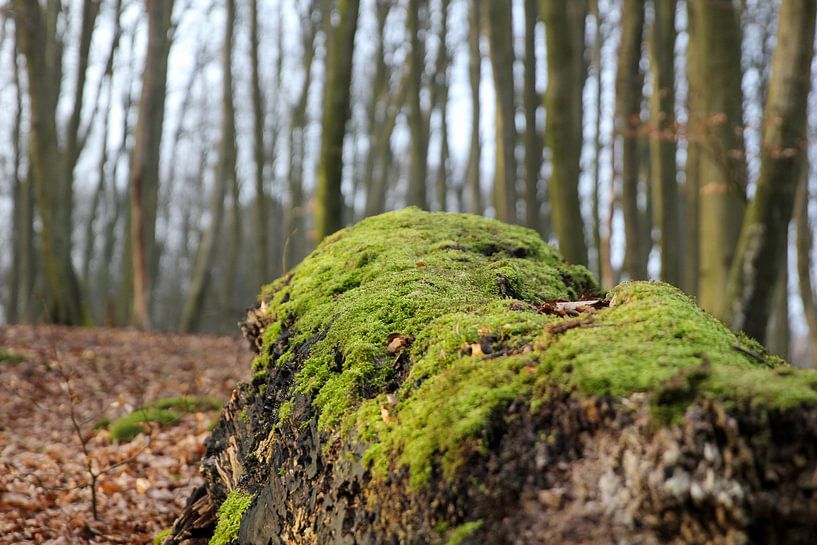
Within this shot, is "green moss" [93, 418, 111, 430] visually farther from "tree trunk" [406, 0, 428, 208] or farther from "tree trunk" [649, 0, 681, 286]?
"tree trunk" [406, 0, 428, 208]

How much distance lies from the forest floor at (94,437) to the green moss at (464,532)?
286 centimetres

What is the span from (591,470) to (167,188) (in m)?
34.7

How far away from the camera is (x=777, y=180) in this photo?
6.14 metres

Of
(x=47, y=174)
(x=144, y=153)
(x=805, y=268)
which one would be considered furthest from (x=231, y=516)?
(x=805, y=268)

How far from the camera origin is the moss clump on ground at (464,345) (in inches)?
67.9

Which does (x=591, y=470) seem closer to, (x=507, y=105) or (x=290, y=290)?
(x=290, y=290)

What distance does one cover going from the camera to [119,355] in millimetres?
9070

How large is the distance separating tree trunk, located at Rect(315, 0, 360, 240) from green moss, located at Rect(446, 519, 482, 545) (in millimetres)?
5961

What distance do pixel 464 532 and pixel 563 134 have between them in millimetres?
6404

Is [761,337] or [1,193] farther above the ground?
[1,193]

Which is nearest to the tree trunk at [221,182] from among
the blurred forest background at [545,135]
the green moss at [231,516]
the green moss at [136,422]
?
the blurred forest background at [545,135]

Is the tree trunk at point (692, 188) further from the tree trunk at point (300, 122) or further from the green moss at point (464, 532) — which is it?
the tree trunk at point (300, 122)

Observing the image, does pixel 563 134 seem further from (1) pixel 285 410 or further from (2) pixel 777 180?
(1) pixel 285 410

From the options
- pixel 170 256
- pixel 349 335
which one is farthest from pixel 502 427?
pixel 170 256
